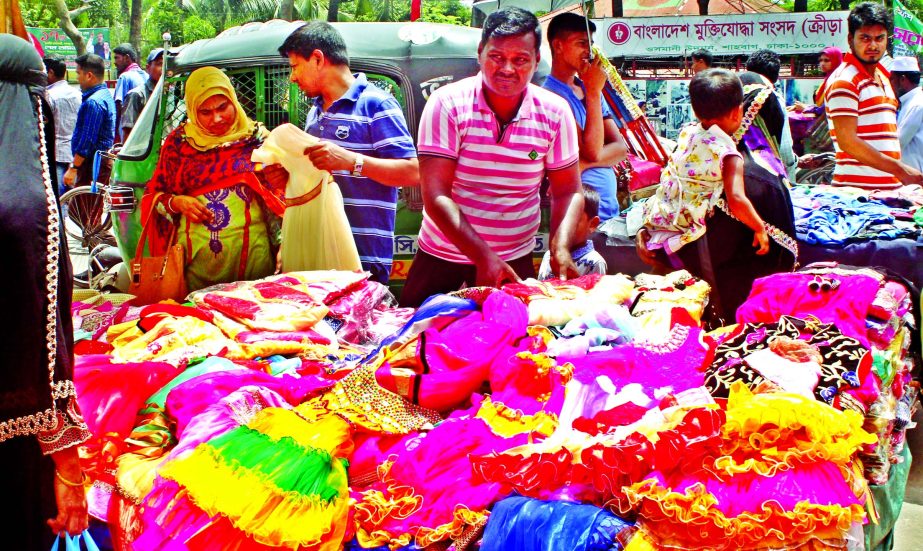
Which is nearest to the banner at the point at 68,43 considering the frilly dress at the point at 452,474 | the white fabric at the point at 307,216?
the white fabric at the point at 307,216

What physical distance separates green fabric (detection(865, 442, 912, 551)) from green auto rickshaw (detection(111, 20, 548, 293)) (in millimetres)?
2891

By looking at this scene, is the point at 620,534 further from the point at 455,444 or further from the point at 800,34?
the point at 800,34

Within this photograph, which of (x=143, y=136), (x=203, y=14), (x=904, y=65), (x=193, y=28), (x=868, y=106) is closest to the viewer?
(x=868, y=106)

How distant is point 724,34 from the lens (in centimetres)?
1748

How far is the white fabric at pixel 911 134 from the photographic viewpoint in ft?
19.9

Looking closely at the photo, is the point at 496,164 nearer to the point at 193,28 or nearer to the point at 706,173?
the point at 706,173

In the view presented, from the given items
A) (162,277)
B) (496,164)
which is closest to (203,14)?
(162,277)

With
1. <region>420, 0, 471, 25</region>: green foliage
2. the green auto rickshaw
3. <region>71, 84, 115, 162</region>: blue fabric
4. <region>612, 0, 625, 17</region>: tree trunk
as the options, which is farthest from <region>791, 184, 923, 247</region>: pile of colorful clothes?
<region>420, 0, 471, 25</region>: green foliage

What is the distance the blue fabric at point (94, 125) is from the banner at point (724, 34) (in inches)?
424

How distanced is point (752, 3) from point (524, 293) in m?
17.4

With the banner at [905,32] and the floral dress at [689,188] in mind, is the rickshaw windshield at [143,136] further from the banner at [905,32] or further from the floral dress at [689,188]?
the banner at [905,32]

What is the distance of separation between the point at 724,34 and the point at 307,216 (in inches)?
593

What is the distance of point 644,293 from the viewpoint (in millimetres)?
3379

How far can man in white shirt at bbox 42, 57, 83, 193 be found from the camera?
9547mm
